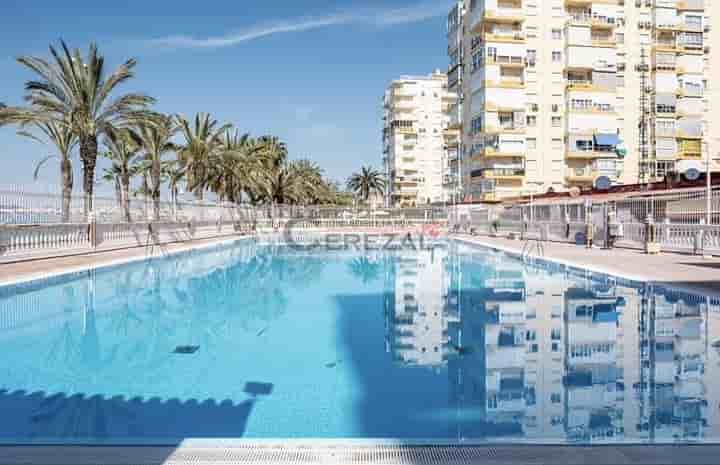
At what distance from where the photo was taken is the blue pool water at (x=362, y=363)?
4.89 metres

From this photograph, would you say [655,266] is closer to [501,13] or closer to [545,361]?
[545,361]

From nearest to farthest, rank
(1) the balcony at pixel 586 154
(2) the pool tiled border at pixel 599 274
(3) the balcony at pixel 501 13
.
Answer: (2) the pool tiled border at pixel 599 274 < (3) the balcony at pixel 501 13 < (1) the balcony at pixel 586 154

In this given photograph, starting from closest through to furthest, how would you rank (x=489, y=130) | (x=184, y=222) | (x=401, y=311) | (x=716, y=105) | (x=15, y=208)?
1. (x=401, y=311)
2. (x=15, y=208)
3. (x=184, y=222)
4. (x=489, y=130)
5. (x=716, y=105)

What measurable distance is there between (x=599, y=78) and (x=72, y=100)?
142 feet

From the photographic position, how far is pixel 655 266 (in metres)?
15.4

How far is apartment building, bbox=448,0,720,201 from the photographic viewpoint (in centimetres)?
5078

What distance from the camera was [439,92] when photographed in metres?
92.7

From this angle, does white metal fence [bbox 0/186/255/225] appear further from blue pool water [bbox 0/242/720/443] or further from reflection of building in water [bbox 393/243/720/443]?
reflection of building in water [bbox 393/243/720/443]

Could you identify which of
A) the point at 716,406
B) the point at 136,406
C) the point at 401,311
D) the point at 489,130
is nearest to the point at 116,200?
the point at 401,311

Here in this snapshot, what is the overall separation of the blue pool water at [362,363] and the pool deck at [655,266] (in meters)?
0.71

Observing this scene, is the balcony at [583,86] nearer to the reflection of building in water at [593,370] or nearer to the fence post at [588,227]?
the fence post at [588,227]

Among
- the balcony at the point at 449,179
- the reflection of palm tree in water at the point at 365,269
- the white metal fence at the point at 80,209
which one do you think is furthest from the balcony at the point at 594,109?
the reflection of palm tree in water at the point at 365,269

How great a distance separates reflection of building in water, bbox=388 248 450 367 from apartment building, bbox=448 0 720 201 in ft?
116

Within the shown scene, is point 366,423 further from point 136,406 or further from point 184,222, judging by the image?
point 184,222
